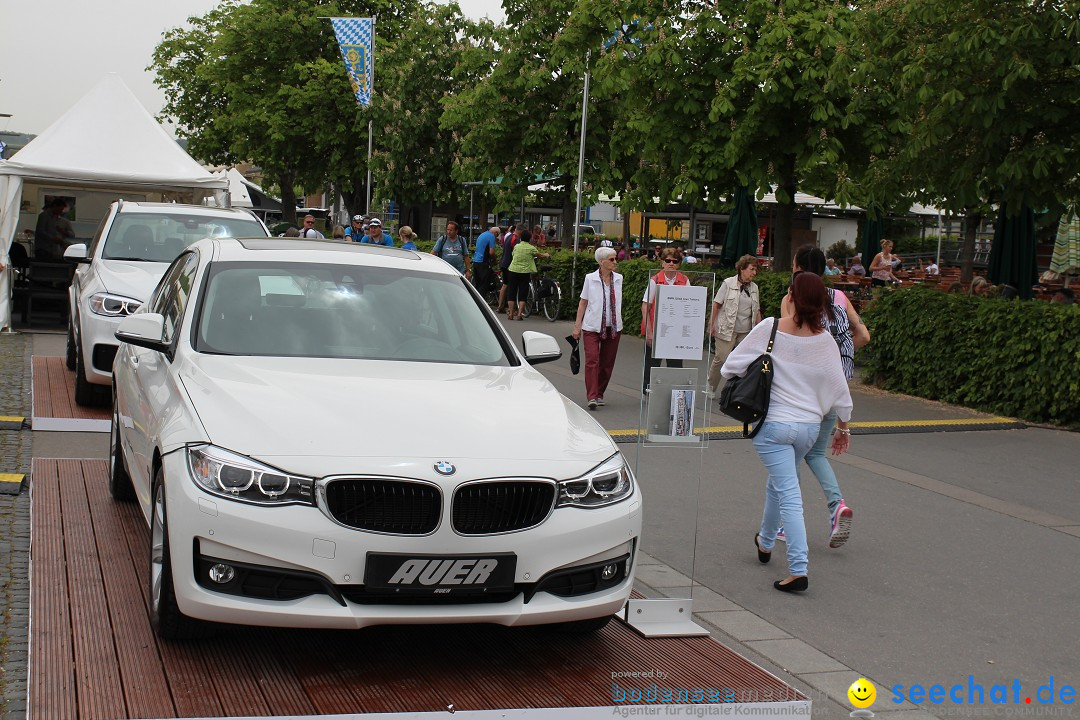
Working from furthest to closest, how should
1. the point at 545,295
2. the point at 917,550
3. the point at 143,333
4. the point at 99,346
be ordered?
the point at 545,295
the point at 99,346
the point at 917,550
the point at 143,333

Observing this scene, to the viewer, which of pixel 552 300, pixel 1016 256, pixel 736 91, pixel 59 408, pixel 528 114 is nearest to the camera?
pixel 59 408

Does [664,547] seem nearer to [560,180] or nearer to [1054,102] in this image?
[1054,102]

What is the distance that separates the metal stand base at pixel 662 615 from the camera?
5445 millimetres

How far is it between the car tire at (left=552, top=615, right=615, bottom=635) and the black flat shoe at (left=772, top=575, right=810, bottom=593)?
151 cm

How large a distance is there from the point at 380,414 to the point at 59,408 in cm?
700

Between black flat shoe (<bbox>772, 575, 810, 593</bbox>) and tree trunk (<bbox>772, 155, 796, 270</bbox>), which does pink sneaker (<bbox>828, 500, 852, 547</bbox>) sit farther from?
tree trunk (<bbox>772, 155, 796, 270</bbox>)

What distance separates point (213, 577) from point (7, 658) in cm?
97

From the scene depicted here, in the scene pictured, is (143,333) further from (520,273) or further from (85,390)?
(520,273)

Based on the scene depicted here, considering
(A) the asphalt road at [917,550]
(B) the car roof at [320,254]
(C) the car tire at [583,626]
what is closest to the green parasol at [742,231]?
(A) the asphalt road at [917,550]

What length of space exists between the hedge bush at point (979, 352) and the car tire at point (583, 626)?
8331 millimetres

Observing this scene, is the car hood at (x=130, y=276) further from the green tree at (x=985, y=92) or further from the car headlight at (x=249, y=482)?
the green tree at (x=985, y=92)

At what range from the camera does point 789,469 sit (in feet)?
20.8

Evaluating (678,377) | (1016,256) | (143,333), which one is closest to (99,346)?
(143,333)

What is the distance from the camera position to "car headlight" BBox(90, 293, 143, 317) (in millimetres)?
10562
